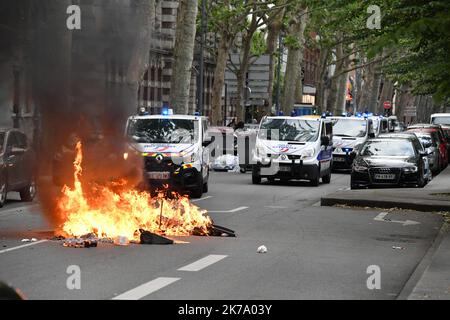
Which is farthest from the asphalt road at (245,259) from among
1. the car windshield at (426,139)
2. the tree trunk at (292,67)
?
the tree trunk at (292,67)

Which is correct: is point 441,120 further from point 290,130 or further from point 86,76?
point 86,76

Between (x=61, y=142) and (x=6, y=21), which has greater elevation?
(x=6, y=21)

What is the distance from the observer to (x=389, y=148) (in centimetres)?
2805

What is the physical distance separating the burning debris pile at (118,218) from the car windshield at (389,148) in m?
12.7

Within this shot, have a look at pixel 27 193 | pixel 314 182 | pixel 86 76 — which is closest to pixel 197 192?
pixel 27 193

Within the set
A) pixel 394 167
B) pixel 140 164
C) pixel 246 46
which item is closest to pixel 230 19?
pixel 246 46

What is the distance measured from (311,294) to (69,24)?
5586 millimetres

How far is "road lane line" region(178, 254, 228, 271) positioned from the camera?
1215cm

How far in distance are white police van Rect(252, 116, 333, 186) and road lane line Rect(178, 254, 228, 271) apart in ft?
51.8

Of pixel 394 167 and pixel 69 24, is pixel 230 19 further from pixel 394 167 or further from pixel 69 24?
pixel 69 24

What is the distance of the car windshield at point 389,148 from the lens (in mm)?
27688

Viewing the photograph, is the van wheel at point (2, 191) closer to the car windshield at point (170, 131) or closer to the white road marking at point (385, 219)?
the car windshield at point (170, 131)
